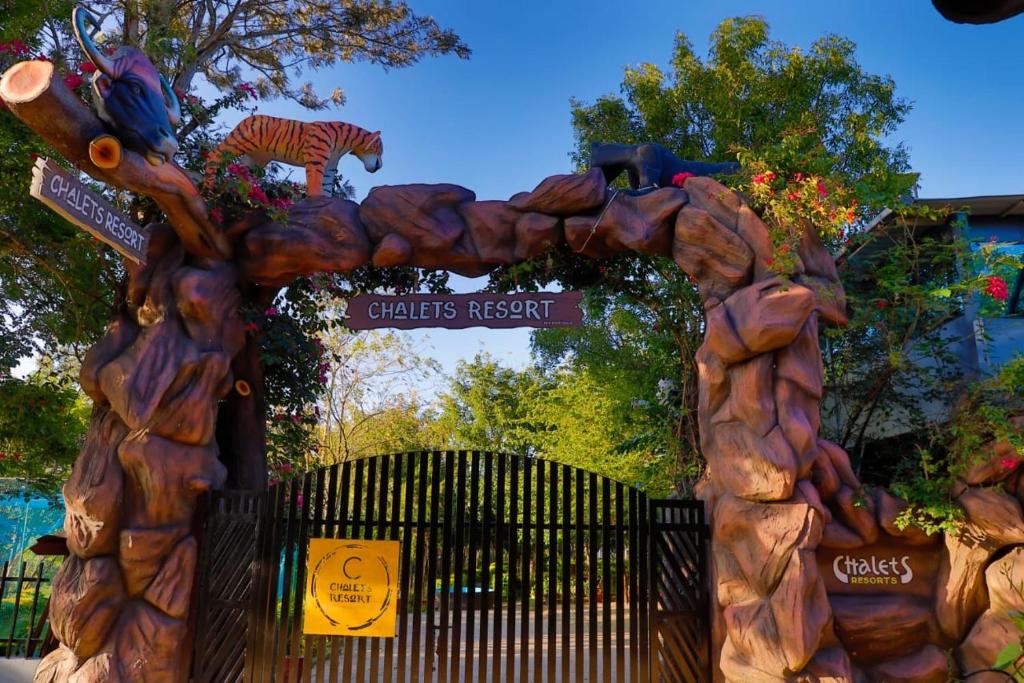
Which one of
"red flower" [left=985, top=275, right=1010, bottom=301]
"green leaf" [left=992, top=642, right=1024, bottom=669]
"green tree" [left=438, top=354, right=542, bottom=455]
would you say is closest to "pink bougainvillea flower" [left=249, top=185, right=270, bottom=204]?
"red flower" [left=985, top=275, right=1010, bottom=301]

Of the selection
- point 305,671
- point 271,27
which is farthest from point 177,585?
point 271,27

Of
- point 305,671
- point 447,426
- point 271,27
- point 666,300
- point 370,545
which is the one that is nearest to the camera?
point 305,671

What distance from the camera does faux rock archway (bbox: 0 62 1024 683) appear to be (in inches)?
183

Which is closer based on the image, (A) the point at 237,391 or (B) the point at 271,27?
(A) the point at 237,391

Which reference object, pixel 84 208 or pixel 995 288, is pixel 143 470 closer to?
pixel 84 208

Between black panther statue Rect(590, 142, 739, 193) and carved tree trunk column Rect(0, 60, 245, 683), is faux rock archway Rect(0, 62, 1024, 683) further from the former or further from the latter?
black panther statue Rect(590, 142, 739, 193)

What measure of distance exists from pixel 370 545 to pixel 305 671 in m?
0.93

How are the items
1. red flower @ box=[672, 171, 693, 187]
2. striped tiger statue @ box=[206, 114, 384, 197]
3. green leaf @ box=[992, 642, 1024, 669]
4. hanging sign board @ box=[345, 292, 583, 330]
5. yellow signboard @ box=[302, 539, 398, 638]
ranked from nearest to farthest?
green leaf @ box=[992, 642, 1024, 669], yellow signboard @ box=[302, 539, 398, 638], hanging sign board @ box=[345, 292, 583, 330], red flower @ box=[672, 171, 693, 187], striped tiger statue @ box=[206, 114, 384, 197]

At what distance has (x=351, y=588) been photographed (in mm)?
5352

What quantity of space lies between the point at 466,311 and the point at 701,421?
6.58 ft

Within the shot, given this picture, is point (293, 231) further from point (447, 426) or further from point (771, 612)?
point (447, 426)

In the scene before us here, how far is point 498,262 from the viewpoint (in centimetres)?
588

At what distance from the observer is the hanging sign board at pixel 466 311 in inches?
225

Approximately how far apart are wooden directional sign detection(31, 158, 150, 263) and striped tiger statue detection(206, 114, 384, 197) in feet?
5.96
